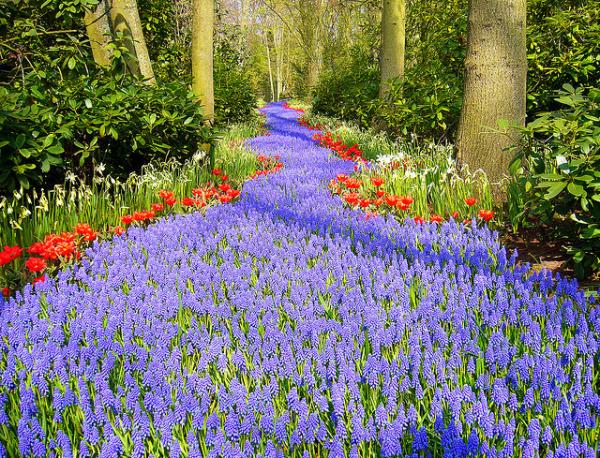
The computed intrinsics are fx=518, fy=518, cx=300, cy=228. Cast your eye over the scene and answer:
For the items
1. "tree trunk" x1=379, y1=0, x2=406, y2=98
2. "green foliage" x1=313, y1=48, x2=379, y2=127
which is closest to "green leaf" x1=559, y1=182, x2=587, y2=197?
"tree trunk" x1=379, y1=0, x2=406, y2=98

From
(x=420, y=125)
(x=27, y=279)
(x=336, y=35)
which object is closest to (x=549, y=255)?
(x=27, y=279)

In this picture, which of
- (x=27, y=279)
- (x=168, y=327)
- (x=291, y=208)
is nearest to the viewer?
(x=168, y=327)

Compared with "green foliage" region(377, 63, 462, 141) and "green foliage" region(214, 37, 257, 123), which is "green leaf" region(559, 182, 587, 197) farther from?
"green foliage" region(214, 37, 257, 123)

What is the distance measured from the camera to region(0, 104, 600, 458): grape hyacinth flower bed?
1.68m

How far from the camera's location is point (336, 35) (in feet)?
96.6

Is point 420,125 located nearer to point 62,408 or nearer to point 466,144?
point 466,144

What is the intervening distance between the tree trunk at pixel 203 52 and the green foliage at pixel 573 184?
4997 mm

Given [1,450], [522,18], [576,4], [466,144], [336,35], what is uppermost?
[336,35]

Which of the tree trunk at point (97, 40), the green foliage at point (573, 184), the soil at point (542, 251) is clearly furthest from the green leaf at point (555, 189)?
the tree trunk at point (97, 40)

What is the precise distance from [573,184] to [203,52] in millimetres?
5928

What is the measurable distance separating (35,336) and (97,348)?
33 cm

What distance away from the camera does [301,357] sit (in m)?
2.08

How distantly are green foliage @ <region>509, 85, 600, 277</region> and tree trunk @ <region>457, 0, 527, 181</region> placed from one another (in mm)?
990

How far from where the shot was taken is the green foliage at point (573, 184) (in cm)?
304
